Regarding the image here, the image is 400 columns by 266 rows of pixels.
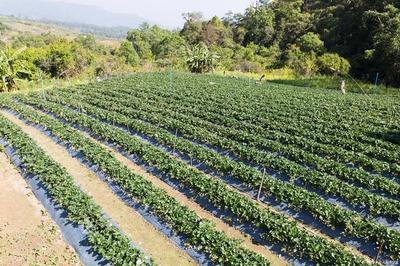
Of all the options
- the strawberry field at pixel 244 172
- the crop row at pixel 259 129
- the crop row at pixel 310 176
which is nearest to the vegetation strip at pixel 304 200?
the strawberry field at pixel 244 172

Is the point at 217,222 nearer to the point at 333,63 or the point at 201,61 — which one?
the point at 333,63

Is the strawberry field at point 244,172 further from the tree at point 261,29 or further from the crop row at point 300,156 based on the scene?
the tree at point 261,29

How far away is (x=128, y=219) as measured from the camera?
14078 millimetres

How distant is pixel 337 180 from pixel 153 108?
1561 centimetres

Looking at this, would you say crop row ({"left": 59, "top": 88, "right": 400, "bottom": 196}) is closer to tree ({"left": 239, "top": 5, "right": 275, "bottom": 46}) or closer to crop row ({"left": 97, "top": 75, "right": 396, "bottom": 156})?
crop row ({"left": 97, "top": 75, "right": 396, "bottom": 156})

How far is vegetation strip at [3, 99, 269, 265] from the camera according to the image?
10992mm

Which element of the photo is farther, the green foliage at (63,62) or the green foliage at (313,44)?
the green foliage at (313,44)

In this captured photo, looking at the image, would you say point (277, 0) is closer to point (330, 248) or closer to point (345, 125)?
point (345, 125)

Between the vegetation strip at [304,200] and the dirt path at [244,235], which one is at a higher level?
the vegetation strip at [304,200]

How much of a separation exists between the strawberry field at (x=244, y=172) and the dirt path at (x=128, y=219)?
22 cm

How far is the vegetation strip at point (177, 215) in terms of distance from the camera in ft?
36.1

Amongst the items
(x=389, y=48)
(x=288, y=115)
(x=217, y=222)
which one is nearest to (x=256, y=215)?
(x=217, y=222)

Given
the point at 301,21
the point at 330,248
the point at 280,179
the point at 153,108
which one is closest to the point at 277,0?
the point at 301,21

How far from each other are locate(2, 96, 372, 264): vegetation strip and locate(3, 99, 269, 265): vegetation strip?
4.30 ft
